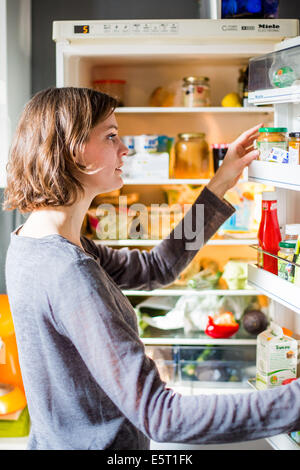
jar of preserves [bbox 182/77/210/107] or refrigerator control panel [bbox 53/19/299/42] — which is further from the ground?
refrigerator control panel [bbox 53/19/299/42]

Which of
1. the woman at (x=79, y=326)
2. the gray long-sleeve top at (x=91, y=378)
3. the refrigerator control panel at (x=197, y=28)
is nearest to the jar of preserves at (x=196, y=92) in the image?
the refrigerator control panel at (x=197, y=28)

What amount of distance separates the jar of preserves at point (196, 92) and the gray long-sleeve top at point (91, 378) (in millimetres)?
1100

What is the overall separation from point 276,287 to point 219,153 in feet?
2.68

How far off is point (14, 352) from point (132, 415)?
3.81 feet

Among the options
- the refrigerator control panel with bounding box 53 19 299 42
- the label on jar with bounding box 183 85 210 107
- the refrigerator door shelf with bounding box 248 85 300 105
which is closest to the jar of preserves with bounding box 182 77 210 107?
the label on jar with bounding box 183 85 210 107

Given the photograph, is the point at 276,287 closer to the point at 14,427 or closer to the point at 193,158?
the point at 193,158

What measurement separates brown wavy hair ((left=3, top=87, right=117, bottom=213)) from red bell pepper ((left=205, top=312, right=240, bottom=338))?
1.10 meters

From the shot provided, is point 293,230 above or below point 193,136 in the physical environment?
below

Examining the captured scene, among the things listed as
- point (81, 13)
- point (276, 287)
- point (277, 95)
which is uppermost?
point (81, 13)

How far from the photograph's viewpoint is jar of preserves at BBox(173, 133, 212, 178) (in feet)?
6.60

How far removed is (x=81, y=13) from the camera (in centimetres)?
232

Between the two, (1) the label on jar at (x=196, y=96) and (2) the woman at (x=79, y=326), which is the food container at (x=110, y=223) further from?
(2) the woman at (x=79, y=326)

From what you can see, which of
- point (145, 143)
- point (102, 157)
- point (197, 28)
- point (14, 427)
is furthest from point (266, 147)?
point (14, 427)

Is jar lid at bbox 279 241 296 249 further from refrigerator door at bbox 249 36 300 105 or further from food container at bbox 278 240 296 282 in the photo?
refrigerator door at bbox 249 36 300 105
